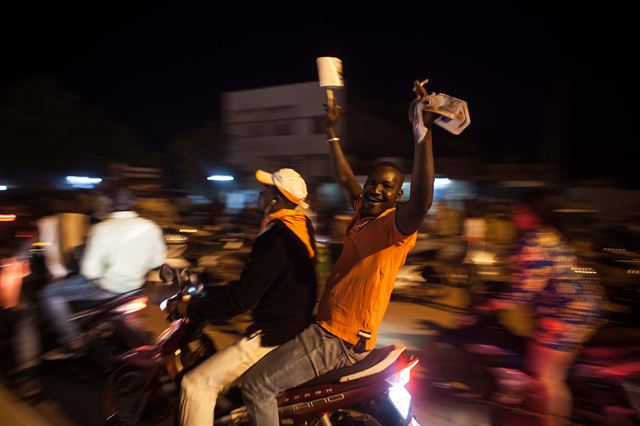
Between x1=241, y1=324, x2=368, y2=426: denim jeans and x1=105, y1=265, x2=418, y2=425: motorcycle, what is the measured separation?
7 cm

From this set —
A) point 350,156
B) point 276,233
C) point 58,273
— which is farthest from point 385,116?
point 276,233

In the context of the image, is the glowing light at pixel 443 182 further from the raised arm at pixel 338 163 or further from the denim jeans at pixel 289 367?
the denim jeans at pixel 289 367

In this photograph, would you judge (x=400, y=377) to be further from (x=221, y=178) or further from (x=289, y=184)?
(x=221, y=178)

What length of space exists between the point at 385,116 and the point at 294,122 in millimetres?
9517

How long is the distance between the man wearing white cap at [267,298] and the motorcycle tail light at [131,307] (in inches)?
63.2

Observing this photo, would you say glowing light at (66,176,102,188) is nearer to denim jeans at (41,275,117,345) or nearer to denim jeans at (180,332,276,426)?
denim jeans at (41,275,117,345)

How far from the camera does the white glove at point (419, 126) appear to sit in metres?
2.32

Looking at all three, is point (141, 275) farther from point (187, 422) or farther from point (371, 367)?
point (371, 367)

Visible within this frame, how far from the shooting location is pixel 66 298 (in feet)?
14.9

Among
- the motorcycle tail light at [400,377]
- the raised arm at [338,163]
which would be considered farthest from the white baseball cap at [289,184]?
the motorcycle tail light at [400,377]

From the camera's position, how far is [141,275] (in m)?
4.61

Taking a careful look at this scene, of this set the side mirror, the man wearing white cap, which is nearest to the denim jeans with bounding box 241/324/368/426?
the man wearing white cap

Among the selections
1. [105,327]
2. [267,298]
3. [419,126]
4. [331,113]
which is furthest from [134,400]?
[419,126]

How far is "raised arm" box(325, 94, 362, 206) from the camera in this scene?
3598 mm
